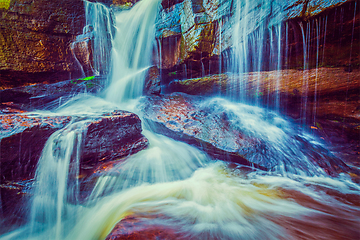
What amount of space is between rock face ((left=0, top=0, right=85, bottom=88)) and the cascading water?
172 centimetres

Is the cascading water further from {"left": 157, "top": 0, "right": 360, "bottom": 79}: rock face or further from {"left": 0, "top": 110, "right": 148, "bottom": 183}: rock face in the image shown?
{"left": 157, "top": 0, "right": 360, "bottom": 79}: rock face

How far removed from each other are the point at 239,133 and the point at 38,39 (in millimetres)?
7002

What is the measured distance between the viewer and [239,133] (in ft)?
14.6

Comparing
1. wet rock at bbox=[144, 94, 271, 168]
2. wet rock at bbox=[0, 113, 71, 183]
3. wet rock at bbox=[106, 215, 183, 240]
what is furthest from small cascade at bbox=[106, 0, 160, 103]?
wet rock at bbox=[106, 215, 183, 240]

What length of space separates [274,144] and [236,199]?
243cm

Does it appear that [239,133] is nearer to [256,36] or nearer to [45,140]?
[256,36]

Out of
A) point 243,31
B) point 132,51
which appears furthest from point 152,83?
point 243,31

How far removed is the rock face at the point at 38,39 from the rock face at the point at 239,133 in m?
3.28

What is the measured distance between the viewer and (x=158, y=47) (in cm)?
694

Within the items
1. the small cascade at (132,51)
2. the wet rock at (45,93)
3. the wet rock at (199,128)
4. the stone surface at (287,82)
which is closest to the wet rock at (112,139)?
the wet rock at (199,128)

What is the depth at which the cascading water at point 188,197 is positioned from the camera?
2104mm

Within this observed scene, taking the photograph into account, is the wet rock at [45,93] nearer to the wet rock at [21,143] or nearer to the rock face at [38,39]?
the rock face at [38,39]

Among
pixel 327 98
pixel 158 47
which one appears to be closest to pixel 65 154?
pixel 158 47

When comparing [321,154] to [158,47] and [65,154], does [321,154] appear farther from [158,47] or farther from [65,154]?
[158,47]
